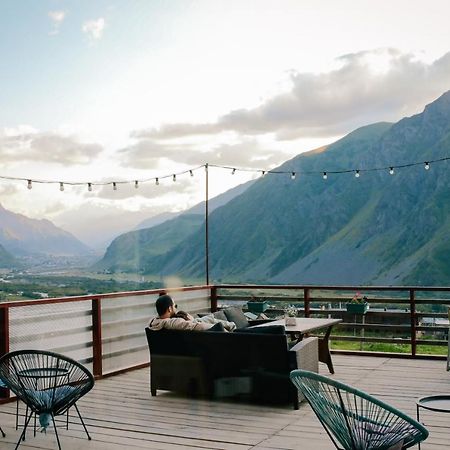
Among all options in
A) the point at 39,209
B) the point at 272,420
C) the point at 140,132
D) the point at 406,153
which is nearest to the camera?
the point at 272,420

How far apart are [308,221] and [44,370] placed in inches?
3258

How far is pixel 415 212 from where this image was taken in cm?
7638

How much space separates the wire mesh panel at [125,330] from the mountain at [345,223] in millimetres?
60287

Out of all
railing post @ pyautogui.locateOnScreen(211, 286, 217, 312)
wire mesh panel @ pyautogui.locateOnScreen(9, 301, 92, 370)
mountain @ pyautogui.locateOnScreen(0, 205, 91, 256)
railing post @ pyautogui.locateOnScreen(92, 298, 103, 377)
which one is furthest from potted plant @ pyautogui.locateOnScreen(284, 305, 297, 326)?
mountain @ pyautogui.locateOnScreen(0, 205, 91, 256)

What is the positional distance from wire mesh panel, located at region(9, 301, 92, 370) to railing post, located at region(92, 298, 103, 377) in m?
0.04

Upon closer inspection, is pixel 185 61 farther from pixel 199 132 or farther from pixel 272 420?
pixel 199 132

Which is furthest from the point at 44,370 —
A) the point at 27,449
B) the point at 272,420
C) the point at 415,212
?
the point at 415,212

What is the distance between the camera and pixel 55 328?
7152mm

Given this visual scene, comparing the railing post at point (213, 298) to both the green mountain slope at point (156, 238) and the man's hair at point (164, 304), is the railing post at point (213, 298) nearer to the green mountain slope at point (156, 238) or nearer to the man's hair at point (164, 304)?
the man's hair at point (164, 304)

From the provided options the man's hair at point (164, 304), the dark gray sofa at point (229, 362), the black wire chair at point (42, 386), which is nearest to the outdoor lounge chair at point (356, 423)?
the black wire chair at point (42, 386)

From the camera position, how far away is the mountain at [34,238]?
1453 inches

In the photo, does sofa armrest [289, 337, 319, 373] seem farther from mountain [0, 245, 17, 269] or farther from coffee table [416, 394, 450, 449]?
mountain [0, 245, 17, 269]

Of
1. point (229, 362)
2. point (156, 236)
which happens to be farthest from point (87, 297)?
point (156, 236)

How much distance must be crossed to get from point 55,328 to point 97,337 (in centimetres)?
65
